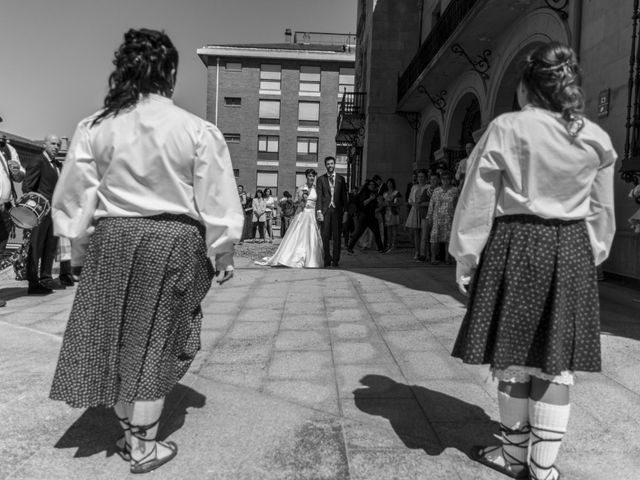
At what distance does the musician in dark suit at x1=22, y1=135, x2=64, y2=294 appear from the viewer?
22.4ft

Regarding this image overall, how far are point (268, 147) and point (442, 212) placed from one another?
Answer: 38571mm

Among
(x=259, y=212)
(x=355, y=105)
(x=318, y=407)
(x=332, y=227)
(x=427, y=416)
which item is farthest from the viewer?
(x=355, y=105)

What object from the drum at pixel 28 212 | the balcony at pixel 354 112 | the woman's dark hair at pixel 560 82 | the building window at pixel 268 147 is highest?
the building window at pixel 268 147

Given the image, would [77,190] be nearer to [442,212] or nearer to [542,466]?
[542,466]

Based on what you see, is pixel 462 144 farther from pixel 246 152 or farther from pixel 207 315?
pixel 246 152

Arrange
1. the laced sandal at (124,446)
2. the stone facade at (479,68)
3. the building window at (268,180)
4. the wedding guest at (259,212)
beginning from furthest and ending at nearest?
the building window at (268,180) < the wedding guest at (259,212) < the stone facade at (479,68) < the laced sandal at (124,446)

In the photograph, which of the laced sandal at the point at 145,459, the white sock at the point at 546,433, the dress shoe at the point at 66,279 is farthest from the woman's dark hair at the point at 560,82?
the dress shoe at the point at 66,279

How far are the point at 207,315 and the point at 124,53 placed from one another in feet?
12.1

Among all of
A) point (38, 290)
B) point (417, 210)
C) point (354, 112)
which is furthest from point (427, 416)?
point (354, 112)

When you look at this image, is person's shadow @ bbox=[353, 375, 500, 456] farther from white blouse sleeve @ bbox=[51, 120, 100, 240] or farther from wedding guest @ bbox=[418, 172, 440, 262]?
wedding guest @ bbox=[418, 172, 440, 262]

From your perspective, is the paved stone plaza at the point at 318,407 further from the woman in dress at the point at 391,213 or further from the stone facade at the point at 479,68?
the woman in dress at the point at 391,213

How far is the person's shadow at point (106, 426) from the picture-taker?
2664 mm

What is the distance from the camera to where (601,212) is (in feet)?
7.56

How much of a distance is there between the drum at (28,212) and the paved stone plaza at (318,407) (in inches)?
44.1
